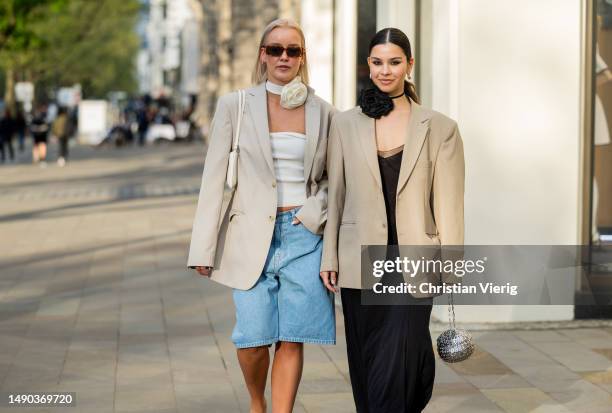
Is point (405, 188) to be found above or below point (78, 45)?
below

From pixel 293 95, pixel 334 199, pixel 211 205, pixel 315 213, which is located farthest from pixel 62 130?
pixel 334 199

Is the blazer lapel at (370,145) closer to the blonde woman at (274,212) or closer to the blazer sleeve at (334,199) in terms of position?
the blazer sleeve at (334,199)

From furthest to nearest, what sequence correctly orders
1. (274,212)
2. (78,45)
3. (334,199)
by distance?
1. (78,45)
2. (274,212)
3. (334,199)

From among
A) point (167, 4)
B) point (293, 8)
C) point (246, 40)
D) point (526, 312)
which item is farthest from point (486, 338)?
point (167, 4)

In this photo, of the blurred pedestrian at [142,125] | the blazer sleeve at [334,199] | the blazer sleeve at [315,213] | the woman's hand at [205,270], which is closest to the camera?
the blazer sleeve at [334,199]

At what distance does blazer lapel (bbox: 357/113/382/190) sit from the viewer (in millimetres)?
5004

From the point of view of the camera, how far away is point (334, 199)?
16.8 feet

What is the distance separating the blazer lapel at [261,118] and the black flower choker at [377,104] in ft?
1.80

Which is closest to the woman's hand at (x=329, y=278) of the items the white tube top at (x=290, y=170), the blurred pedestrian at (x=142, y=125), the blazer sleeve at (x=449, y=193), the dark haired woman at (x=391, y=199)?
the dark haired woman at (x=391, y=199)

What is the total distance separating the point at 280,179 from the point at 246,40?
43.2m

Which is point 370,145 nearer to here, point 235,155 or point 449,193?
point 449,193

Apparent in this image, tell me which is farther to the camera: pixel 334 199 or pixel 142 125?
pixel 142 125

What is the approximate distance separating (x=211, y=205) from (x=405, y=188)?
948 millimetres

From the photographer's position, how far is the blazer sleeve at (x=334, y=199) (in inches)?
202
